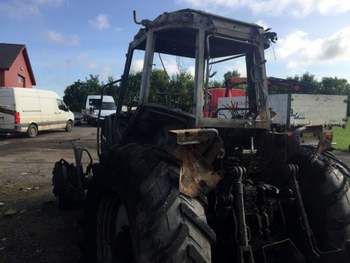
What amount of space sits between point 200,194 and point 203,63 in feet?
4.14

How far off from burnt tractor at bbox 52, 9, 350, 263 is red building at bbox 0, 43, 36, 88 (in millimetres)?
33370

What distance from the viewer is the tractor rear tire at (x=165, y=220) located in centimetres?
259

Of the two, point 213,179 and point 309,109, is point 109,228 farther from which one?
point 309,109

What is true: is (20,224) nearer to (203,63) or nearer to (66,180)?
(66,180)

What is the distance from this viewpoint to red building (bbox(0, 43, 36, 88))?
34.6 metres

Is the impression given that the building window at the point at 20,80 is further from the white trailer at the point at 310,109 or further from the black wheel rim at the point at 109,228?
the black wheel rim at the point at 109,228

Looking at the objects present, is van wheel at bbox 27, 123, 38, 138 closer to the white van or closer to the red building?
the white van

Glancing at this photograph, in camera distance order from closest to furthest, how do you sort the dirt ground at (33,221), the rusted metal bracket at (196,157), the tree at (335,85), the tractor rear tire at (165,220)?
the tractor rear tire at (165,220)
the rusted metal bracket at (196,157)
the dirt ground at (33,221)
the tree at (335,85)

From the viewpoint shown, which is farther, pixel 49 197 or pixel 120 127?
pixel 49 197

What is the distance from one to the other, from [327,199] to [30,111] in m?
19.7

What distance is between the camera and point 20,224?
19.7 feet

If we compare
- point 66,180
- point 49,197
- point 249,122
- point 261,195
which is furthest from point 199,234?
point 49,197

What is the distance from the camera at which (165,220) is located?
2.68 meters

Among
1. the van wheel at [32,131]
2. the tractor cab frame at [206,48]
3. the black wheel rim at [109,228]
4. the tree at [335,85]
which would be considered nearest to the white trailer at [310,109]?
the tractor cab frame at [206,48]
